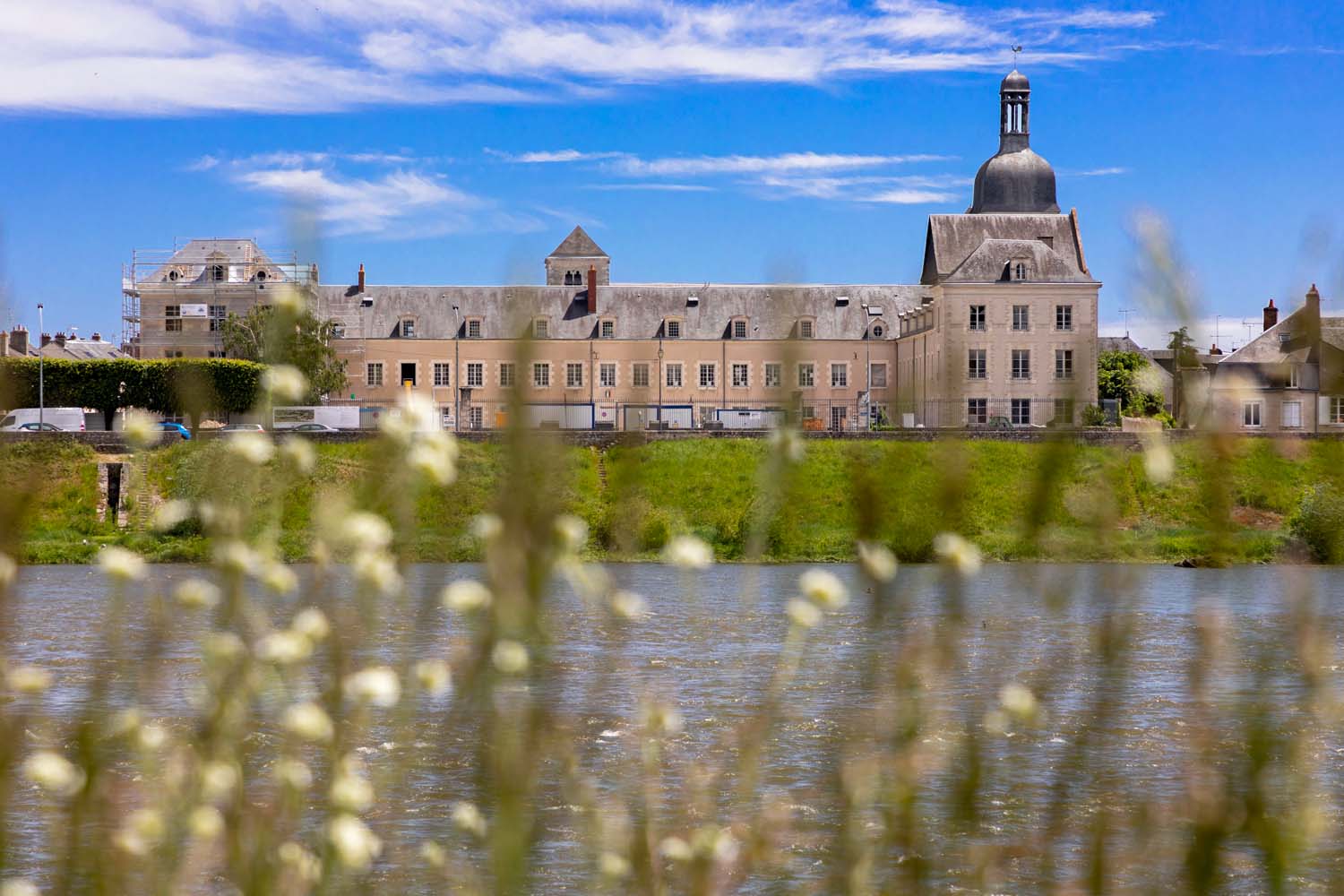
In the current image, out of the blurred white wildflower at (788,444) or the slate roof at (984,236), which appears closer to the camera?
the blurred white wildflower at (788,444)

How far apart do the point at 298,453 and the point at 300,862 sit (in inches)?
38.0

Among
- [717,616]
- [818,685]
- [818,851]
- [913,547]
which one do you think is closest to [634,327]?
[717,616]

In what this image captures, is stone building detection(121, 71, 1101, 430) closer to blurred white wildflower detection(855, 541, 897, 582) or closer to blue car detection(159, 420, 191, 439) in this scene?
blue car detection(159, 420, 191, 439)

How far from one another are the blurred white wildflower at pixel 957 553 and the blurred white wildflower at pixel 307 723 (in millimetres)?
1360

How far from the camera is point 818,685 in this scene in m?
16.4

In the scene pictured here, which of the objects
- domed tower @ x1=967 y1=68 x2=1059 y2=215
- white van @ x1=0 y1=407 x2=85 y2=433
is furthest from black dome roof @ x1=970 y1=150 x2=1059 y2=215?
white van @ x1=0 y1=407 x2=85 y2=433

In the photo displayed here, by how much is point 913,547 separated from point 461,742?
912cm

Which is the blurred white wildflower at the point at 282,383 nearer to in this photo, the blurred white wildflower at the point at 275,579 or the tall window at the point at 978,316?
the blurred white wildflower at the point at 275,579

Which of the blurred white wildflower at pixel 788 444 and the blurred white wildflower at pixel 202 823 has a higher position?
the blurred white wildflower at pixel 788 444

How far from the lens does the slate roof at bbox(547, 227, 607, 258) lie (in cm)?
9331

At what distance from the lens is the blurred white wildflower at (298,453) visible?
3.02m

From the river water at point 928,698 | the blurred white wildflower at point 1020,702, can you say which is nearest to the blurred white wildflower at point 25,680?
the river water at point 928,698

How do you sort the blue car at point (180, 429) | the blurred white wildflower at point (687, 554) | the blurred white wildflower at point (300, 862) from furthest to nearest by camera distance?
the blue car at point (180, 429), the blurred white wildflower at point (300, 862), the blurred white wildflower at point (687, 554)

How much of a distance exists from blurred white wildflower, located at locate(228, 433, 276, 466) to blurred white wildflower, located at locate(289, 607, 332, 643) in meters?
0.35
